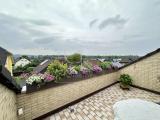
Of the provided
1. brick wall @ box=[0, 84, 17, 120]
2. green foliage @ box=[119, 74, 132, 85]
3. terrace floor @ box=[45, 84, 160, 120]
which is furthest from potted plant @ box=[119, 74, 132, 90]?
brick wall @ box=[0, 84, 17, 120]

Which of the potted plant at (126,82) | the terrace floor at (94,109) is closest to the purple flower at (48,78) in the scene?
the terrace floor at (94,109)

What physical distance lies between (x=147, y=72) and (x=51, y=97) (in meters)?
5.30

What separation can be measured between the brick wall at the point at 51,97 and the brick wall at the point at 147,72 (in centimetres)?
285

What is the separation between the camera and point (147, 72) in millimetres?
5996

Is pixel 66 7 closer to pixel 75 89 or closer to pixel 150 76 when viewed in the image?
pixel 75 89

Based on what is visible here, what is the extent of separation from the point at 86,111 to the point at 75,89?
1.06 metres

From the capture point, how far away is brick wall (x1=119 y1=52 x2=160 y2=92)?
221 inches

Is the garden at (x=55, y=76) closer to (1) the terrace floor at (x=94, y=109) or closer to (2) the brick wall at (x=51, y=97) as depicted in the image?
(2) the brick wall at (x=51, y=97)

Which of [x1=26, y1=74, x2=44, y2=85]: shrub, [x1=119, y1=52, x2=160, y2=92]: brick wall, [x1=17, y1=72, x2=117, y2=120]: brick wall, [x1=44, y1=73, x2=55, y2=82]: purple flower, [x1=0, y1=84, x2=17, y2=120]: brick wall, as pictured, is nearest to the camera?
[x1=0, y1=84, x2=17, y2=120]: brick wall

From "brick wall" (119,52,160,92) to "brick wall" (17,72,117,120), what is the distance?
2851 millimetres

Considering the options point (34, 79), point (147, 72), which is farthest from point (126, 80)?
point (34, 79)

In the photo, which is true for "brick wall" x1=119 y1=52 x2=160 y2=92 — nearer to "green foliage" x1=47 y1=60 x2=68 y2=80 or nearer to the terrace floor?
the terrace floor

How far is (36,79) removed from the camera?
11.0 ft

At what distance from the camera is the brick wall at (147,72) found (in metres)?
5.62
